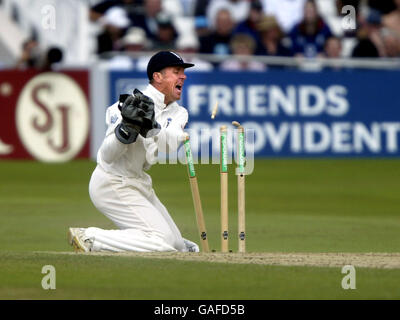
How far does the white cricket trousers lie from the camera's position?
11039 millimetres

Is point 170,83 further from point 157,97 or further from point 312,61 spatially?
point 312,61

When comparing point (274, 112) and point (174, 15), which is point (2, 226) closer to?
point (274, 112)

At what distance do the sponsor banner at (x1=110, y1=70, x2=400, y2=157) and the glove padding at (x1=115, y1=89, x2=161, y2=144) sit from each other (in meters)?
11.4

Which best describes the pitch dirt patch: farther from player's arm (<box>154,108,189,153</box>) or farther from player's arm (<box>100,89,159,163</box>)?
player's arm (<box>100,89,159,163</box>)

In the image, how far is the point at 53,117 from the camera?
70.8ft

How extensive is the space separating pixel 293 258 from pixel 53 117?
11.6 metres

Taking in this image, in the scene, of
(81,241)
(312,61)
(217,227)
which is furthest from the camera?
(312,61)

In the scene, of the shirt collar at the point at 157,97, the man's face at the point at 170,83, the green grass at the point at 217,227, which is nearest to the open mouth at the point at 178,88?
the man's face at the point at 170,83

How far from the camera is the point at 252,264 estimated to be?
10.1 m

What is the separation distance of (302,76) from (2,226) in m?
9.12

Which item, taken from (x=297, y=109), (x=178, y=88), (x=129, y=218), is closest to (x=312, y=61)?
(x=297, y=109)

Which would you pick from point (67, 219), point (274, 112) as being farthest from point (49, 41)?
point (67, 219)

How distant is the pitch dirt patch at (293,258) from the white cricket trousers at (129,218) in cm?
16

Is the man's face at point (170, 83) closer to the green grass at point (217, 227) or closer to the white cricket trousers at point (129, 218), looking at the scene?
the white cricket trousers at point (129, 218)
